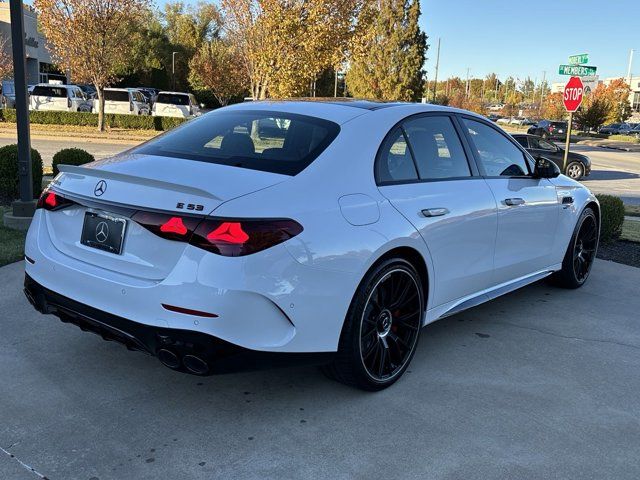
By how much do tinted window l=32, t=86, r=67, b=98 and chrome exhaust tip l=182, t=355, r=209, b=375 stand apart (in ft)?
100

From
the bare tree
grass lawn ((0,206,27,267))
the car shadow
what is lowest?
the car shadow

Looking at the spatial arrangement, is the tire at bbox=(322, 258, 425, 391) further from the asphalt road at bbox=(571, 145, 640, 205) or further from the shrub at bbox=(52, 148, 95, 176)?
the asphalt road at bbox=(571, 145, 640, 205)

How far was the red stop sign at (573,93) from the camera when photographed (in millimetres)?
13312

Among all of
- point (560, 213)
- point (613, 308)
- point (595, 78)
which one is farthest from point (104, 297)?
point (595, 78)

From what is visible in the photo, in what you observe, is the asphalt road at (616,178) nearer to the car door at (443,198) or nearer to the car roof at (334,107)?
A: the car door at (443,198)

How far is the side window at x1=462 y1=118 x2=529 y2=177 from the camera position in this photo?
15.0 feet

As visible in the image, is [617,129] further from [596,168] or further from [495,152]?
[495,152]

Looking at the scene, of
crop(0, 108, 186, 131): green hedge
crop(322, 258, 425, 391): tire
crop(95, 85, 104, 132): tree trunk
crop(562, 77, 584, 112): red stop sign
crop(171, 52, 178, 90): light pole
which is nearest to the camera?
crop(322, 258, 425, 391): tire

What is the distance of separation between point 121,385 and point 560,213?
3838mm

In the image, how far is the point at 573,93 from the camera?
527 inches

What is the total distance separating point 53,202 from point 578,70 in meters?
12.3

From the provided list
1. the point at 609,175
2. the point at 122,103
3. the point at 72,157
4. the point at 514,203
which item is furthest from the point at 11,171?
the point at 122,103

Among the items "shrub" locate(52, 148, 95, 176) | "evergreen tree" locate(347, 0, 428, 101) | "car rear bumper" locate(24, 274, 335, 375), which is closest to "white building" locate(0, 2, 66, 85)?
"evergreen tree" locate(347, 0, 428, 101)

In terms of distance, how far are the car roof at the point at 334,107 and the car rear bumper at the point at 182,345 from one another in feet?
4.74
